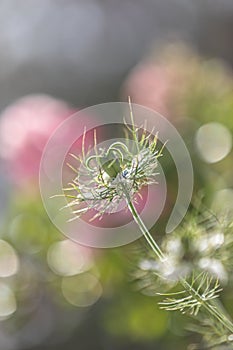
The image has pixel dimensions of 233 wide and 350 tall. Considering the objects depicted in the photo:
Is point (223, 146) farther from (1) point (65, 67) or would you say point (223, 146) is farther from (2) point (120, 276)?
(1) point (65, 67)

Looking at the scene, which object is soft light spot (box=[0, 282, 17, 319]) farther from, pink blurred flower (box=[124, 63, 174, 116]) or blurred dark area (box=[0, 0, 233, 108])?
blurred dark area (box=[0, 0, 233, 108])

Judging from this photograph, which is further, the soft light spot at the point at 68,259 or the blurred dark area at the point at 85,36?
the blurred dark area at the point at 85,36

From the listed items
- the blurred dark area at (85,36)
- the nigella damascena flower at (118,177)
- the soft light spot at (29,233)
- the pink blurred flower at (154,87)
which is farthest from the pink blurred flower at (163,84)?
the blurred dark area at (85,36)

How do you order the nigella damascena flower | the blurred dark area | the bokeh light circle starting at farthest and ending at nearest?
the blurred dark area, the bokeh light circle, the nigella damascena flower

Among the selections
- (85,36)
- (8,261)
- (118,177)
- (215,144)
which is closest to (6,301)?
(8,261)

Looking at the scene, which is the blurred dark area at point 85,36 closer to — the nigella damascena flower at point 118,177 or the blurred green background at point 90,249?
the blurred green background at point 90,249

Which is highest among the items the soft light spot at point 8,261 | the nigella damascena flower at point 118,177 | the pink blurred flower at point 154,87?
the pink blurred flower at point 154,87

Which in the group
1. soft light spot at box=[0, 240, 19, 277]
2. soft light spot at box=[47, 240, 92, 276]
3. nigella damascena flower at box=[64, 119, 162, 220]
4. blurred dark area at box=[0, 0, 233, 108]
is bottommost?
nigella damascena flower at box=[64, 119, 162, 220]

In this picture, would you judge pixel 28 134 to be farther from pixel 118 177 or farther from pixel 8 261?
pixel 118 177

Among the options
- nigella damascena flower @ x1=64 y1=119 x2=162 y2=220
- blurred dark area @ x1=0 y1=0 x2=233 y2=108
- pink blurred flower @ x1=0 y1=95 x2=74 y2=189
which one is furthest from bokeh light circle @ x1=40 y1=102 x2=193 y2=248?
blurred dark area @ x1=0 y1=0 x2=233 y2=108
